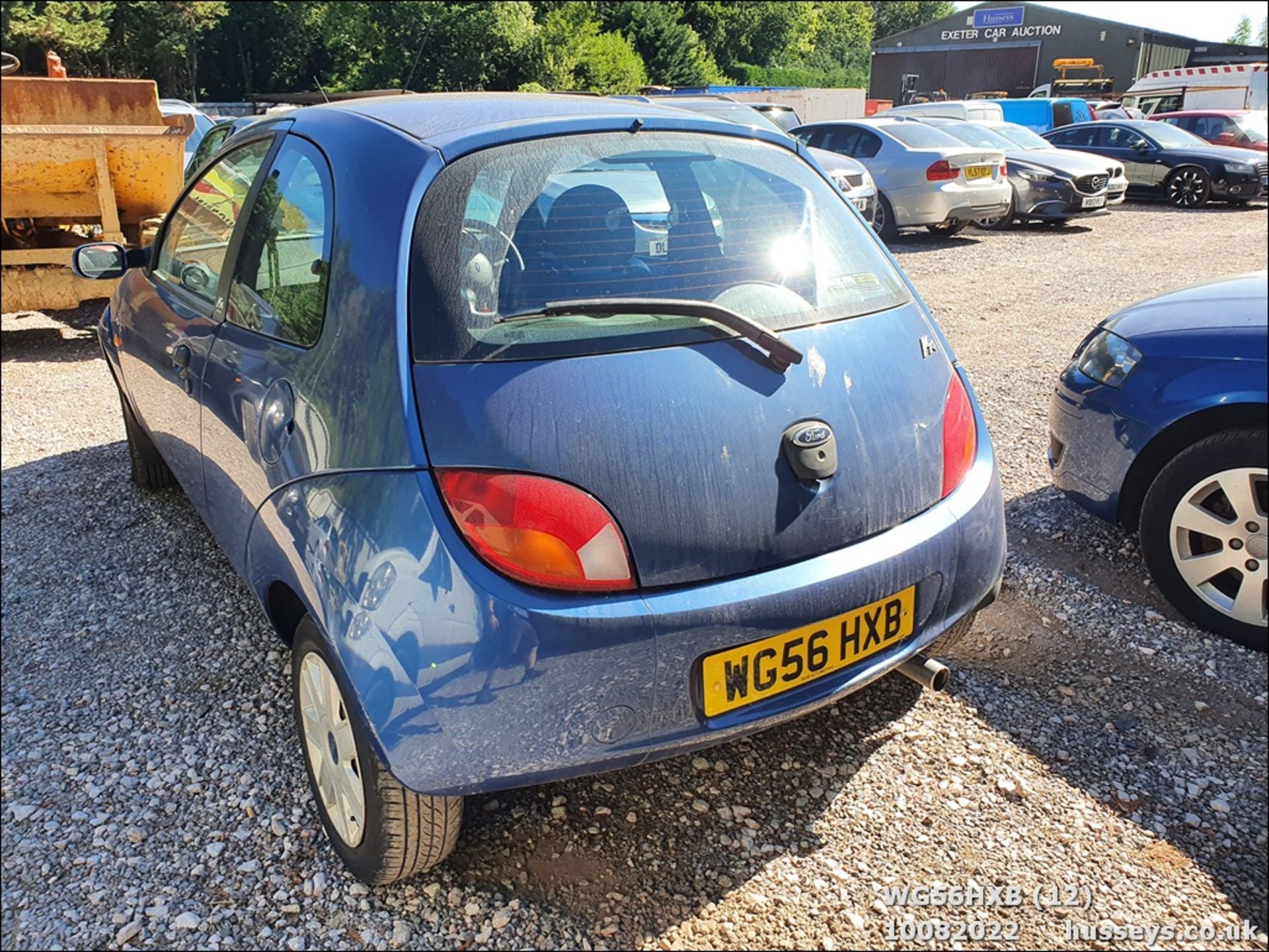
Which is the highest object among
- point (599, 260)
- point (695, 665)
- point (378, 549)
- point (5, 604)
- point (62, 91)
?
point (62, 91)

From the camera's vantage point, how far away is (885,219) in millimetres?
12266

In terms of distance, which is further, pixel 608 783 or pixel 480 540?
pixel 608 783

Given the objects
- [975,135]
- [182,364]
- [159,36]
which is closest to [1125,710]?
[182,364]

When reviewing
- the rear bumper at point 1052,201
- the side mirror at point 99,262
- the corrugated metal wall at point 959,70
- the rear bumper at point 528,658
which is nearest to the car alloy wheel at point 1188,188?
the rear bumper at point 1052,201

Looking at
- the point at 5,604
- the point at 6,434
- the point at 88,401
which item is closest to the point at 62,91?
the point at 88,401

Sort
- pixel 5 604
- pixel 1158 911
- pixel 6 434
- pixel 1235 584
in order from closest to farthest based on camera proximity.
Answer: pixel 1158 911 → pixel 1235 584 → pixel 5 604 → pixel 6 434

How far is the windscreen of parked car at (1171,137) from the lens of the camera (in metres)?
15.8

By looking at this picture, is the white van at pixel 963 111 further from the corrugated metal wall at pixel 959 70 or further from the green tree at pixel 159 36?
the green tree at pixel 159 36

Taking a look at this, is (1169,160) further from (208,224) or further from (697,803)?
(697,803)

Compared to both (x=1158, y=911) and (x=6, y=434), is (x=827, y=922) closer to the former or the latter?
(x=1158, y=911)

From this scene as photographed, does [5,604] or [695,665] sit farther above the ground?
[695,665]

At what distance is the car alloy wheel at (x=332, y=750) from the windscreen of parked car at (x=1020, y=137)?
47.9 feet

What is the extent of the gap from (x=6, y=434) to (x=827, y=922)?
17.5 ft

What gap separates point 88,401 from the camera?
612cm
